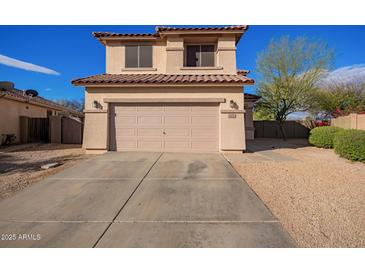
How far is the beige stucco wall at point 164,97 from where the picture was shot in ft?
31.0

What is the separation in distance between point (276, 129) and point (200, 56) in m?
13.5

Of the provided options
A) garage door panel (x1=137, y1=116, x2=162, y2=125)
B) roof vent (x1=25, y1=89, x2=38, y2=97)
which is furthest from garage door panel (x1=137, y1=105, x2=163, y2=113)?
roof vent (x1=25, y1=89, x2=38, y2=97)

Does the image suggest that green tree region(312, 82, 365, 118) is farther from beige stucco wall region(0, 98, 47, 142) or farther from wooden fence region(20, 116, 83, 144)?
beige stucco wall region(0, 98, 47, 142)

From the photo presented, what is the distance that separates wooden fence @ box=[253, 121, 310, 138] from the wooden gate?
19.5 meters

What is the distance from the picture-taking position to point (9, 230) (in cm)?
318

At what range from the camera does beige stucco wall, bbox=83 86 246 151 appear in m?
9.45

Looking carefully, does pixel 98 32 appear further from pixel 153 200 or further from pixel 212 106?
pixel 153 200

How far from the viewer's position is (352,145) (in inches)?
322

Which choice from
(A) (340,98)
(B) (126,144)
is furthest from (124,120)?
(A) (340,98)

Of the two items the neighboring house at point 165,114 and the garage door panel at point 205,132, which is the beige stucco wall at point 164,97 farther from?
the garage door panel at point 205,132

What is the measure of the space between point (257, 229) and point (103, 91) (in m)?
9.24

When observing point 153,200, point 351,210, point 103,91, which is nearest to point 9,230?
point 153,200

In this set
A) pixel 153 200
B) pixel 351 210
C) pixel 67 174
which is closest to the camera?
pixel 351 210

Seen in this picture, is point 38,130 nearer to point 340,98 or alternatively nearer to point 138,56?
point 138,56
